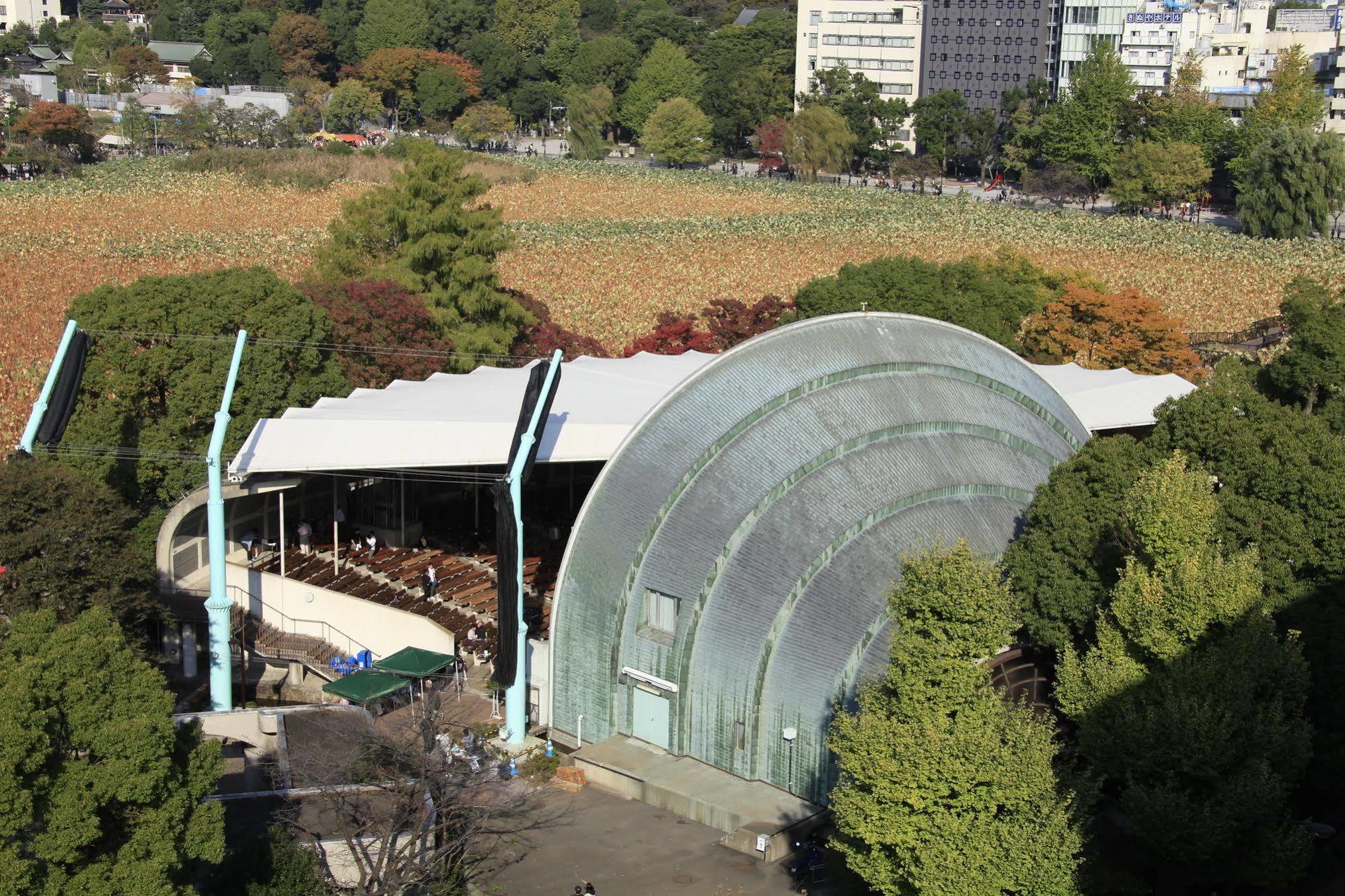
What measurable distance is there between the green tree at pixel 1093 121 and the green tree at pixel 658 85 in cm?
3654

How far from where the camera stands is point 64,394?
101 feet

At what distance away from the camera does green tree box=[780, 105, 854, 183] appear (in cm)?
11644

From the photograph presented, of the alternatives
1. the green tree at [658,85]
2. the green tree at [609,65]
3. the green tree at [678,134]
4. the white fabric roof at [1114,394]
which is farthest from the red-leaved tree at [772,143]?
the white fabric roof at [1114,394]

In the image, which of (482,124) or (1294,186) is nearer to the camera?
(1294,186)

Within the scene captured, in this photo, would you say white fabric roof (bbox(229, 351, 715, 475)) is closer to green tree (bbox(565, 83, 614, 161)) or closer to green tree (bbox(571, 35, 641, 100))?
green tree (bbox(565, 83, 614, 161))

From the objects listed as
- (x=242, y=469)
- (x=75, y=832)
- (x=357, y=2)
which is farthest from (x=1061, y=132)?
(x=75, y=832)

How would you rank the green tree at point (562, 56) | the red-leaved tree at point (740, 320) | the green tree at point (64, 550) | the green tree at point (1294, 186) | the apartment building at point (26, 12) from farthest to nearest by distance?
the apartment building at point (26, 12) → the green tree at point (562, 56) → the green tree at point (1294, 186) → the red-leaved tree at point (740, 320) → the green tree at point (64, 550)

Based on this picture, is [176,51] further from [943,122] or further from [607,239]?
[607,239]

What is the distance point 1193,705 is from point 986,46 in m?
114

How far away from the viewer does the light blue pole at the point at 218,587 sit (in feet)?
90.3

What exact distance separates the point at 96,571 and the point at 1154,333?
36.5 m

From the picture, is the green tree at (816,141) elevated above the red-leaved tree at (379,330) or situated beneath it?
elevated above

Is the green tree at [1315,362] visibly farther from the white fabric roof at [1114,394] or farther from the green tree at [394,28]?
the green tree at [394,28]

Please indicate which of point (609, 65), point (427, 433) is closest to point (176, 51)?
point (609, 65)
